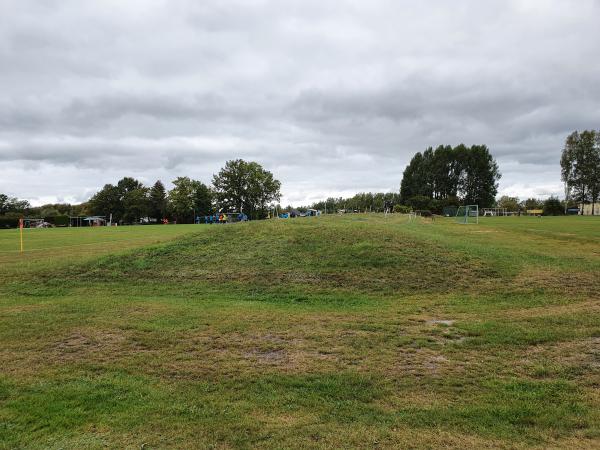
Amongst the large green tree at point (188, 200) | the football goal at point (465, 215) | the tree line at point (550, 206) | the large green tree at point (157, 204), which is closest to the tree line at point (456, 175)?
the tree line at point (550, 206)

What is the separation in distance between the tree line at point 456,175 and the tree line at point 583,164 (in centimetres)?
1572

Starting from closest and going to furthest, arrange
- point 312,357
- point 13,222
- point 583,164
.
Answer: point 312,357, point 13,222, point 583,164

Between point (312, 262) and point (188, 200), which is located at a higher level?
point (188, 200)

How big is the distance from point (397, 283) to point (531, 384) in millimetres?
6690

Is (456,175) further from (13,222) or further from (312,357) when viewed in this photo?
(312,357)

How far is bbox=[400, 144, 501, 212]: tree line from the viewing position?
105062mm

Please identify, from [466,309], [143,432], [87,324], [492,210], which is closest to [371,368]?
[143,432]

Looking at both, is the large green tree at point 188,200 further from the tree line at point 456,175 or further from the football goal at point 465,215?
the football goal at point 465,215

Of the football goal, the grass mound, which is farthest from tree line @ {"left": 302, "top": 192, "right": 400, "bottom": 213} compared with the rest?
the grass mound

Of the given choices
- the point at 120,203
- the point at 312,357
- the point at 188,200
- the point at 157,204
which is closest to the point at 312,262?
the point at 312,357

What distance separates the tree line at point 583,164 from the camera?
92.0 meters

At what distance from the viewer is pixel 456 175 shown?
4240 inches

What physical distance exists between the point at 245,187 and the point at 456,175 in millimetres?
58026

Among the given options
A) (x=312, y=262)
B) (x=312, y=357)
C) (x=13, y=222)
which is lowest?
(x=312, y=357)
